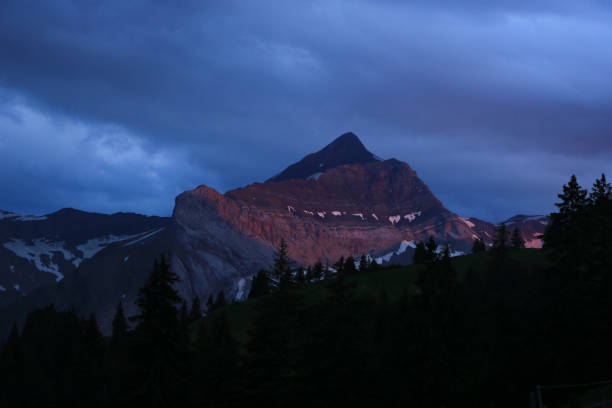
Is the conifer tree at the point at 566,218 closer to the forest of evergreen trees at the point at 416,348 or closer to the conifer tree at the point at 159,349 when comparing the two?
the forest of evergreen trees at the point at 416,348

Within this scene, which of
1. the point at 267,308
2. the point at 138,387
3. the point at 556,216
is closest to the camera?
the point at 138,387

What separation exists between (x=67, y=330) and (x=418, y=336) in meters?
86.7

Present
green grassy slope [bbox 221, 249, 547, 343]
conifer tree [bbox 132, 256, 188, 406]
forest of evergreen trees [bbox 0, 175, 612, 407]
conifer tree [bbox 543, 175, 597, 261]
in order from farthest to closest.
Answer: green grassy slope [bbox 221, 249, 547, 343] → conifer tree [bbox 543, 175, 597, 261] → forest of evergreen trees [bbox 0, 175, 612, 407] → conifer tree [bbox 132, 256, 188, 406]

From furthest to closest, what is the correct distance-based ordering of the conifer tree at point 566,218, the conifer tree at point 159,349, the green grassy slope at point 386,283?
the green grassy slope at point 386,283 → the conifer tree at point 566,218 → the conifer tree at point 159,349

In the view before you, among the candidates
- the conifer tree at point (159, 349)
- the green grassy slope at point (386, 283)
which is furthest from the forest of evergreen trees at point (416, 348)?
the green grassy slope at point (386, 283)

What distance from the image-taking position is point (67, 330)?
11056 cm

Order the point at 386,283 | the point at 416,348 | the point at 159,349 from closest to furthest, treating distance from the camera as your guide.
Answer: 1. the point at 159,349
2. the point at 416,348
3. the point at 386,283

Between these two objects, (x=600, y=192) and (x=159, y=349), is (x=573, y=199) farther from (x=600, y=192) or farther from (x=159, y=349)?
(x=159, y=349)

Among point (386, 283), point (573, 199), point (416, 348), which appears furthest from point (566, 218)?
point (386, 283)

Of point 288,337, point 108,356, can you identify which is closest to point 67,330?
point 108,356

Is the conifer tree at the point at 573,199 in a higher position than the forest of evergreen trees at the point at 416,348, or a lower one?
higher

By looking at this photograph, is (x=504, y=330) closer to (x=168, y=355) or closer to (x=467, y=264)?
(x=168, y=355)

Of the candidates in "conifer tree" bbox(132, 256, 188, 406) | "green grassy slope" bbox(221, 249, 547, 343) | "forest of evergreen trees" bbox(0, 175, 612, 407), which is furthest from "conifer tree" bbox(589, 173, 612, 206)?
"green grassy slope" bbox(221, 249, 547, 343)

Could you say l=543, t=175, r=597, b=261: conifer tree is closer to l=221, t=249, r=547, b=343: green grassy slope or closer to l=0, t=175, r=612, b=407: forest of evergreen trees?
l=0, t=175, r=612, b=407: forest of evergreen trees
